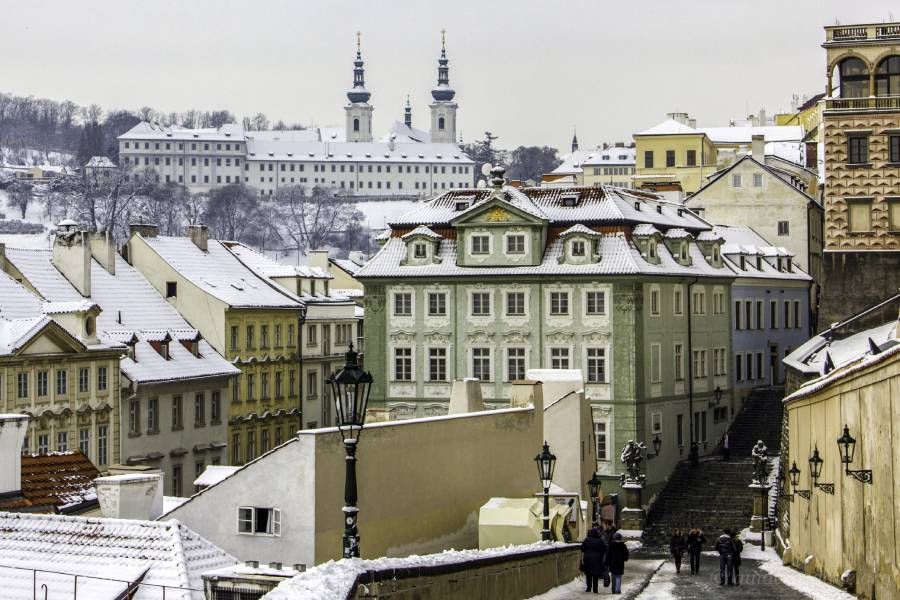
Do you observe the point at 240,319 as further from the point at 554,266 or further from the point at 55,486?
the point at 55,486

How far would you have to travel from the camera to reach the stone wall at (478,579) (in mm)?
15312

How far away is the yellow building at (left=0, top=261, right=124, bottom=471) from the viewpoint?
4059 cm

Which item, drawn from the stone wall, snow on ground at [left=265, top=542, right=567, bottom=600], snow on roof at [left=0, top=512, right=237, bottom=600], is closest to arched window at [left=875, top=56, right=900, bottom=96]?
the stone wall

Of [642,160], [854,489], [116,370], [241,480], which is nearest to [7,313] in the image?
[116,370]

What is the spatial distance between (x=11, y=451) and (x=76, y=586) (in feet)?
14.8

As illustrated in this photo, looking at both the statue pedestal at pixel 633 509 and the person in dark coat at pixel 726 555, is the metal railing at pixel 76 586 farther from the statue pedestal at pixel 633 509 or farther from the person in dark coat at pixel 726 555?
the statue pedestal at pixel 633 509

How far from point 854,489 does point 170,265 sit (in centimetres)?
3481

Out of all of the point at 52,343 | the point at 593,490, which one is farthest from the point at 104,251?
the point at 593,490

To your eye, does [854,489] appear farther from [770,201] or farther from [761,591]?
[770,201]

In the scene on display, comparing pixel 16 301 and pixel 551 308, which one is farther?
pixel 551 308

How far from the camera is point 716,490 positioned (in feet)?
163

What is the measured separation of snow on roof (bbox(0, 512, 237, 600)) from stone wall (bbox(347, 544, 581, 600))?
87.8 inches

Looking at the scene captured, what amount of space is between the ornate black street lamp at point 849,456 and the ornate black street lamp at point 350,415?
25.6 feet

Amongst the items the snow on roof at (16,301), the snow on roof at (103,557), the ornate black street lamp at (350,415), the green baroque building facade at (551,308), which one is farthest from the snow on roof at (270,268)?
the ornate black street lamp at (350,415)
